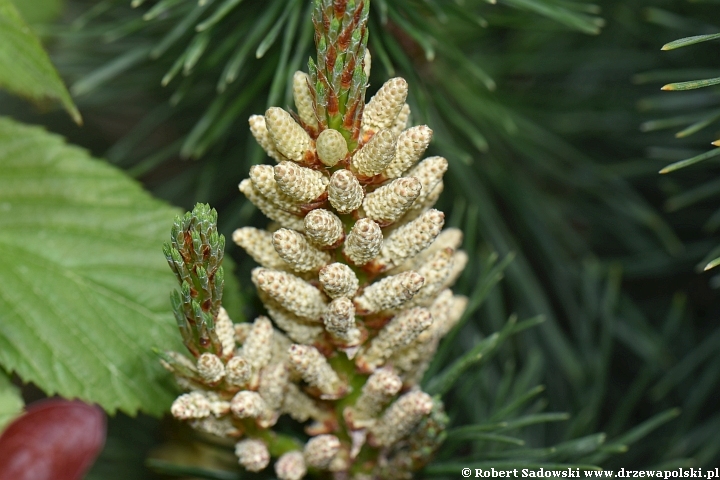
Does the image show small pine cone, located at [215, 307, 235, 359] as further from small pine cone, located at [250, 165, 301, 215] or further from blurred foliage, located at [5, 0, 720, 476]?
blurred foliage, located at [5, 0, 720, 476]

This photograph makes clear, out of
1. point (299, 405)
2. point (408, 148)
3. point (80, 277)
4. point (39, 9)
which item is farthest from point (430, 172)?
point (39, 9)

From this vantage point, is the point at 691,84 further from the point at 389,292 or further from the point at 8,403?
the point at 8,403

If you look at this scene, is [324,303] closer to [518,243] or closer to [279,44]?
[279,44]

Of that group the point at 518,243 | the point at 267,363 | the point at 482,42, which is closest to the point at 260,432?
the point at 267,363

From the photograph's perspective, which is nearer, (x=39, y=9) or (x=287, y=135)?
(x=287, y=135)

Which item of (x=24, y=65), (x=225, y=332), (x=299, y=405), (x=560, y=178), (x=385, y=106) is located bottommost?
(x=560, y=178)

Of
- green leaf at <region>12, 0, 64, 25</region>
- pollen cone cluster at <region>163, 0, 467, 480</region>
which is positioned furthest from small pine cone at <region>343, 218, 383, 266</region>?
green leaf at <region>12, 0, 64, 25</region>
